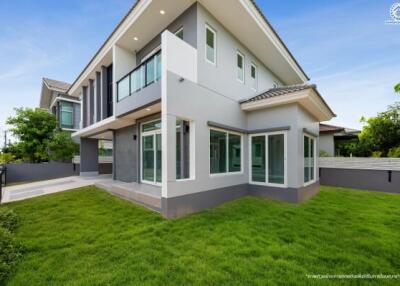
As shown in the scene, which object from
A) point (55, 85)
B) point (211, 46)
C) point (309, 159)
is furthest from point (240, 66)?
point (55, 85)

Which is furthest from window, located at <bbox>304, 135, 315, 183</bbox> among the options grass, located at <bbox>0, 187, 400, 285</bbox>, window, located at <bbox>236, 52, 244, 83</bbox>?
window, located at <bbox>236, 52, 244, 83</bbox>

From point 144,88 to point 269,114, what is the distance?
5159 mm

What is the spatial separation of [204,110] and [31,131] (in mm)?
15203

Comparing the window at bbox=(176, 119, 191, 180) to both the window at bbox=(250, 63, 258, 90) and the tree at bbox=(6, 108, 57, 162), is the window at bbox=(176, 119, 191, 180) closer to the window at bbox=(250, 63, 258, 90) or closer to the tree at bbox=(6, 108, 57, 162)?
the window at bbox=(250, 63, 258, 90)

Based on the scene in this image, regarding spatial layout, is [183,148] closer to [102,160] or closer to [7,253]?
[7,253]

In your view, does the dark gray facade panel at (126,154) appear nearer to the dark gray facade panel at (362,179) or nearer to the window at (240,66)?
the window at (240,66)

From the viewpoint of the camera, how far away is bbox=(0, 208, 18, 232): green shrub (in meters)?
4.66

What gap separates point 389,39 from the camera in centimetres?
757

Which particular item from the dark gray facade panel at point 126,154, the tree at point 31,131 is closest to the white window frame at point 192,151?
the dark gray facade panel at point 126,154

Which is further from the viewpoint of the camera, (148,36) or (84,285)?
(148,36)

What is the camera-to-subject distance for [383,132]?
483 inches

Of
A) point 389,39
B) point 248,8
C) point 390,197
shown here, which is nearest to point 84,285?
point 248,8

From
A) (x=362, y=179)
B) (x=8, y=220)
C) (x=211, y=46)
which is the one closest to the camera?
(x=8, y=220)

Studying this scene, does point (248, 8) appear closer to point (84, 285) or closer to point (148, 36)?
point (148, 36)
